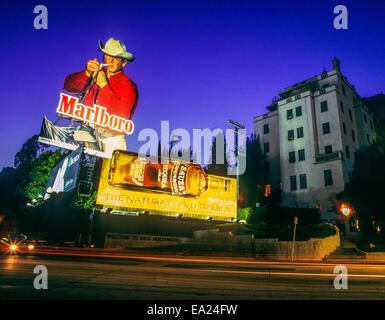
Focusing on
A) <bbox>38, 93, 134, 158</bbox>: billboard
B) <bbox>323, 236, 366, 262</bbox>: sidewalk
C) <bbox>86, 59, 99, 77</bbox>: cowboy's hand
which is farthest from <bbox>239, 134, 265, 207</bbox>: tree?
<bbox>86, 59, 99, 77</bbox>: cowboy's hand

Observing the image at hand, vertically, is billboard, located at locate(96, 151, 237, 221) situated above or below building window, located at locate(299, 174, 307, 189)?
below

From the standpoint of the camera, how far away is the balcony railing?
33031mm

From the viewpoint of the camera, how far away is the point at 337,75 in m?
38.0

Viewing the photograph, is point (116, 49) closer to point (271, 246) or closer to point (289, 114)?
point (289, 114)

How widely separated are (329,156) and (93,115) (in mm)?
30788

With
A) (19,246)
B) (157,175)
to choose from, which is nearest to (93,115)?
(157,175)

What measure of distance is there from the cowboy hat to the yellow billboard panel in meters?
17.9

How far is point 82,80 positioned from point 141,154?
14.7 m

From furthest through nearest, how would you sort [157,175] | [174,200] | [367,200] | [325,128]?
[325,128]
[367,200]
[174,200]
[157,175]

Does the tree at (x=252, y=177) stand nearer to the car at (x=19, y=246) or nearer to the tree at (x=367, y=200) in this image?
the tree at (x=367, y=200)

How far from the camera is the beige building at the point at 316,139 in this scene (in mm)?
33594

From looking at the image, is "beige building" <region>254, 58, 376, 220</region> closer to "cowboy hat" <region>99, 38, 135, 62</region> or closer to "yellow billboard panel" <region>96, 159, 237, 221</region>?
"yellow billboard panel" <region>96, 159, 237, 221</region>

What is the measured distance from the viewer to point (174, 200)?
27.3 metres

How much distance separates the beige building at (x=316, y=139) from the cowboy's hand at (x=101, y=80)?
87.8 ft
